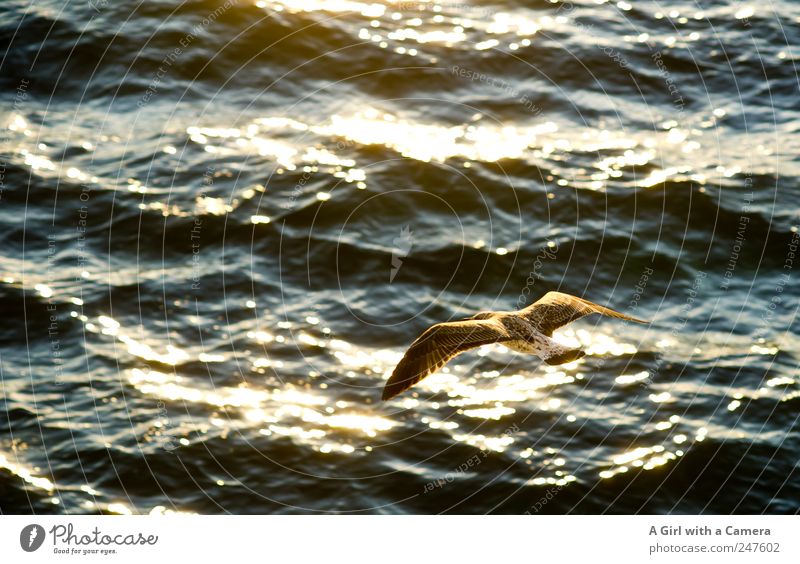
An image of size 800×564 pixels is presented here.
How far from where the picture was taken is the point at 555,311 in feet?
46.7

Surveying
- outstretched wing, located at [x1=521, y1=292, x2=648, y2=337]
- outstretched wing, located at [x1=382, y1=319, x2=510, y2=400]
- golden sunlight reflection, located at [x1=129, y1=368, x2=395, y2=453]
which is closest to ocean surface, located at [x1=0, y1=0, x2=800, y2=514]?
golden sunlight reflection, located at [x1=129, y1=368, x2=395, y2=453]

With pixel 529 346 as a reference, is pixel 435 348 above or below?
above

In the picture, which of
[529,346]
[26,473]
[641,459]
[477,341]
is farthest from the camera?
[641,459]

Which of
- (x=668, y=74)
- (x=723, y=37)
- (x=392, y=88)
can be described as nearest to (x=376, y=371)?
(x=392, y=88)

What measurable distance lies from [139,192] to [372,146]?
17.1 feet

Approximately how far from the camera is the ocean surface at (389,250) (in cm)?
1608

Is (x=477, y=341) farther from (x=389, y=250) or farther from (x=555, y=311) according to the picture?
(x=389, y=250)

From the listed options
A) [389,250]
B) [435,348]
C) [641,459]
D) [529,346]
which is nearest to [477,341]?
[435,348]

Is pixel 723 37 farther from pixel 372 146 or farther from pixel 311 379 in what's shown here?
pixel 311 379

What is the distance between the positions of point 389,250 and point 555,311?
21.2 ft

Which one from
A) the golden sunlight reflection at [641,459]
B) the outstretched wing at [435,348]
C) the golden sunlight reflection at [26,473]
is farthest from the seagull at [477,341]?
the golden sunlight reflection at [26,473]

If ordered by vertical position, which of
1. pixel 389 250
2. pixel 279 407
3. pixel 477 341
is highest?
pixel 477 341

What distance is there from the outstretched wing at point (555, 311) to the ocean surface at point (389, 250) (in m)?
2.90

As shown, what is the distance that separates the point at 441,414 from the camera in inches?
661
